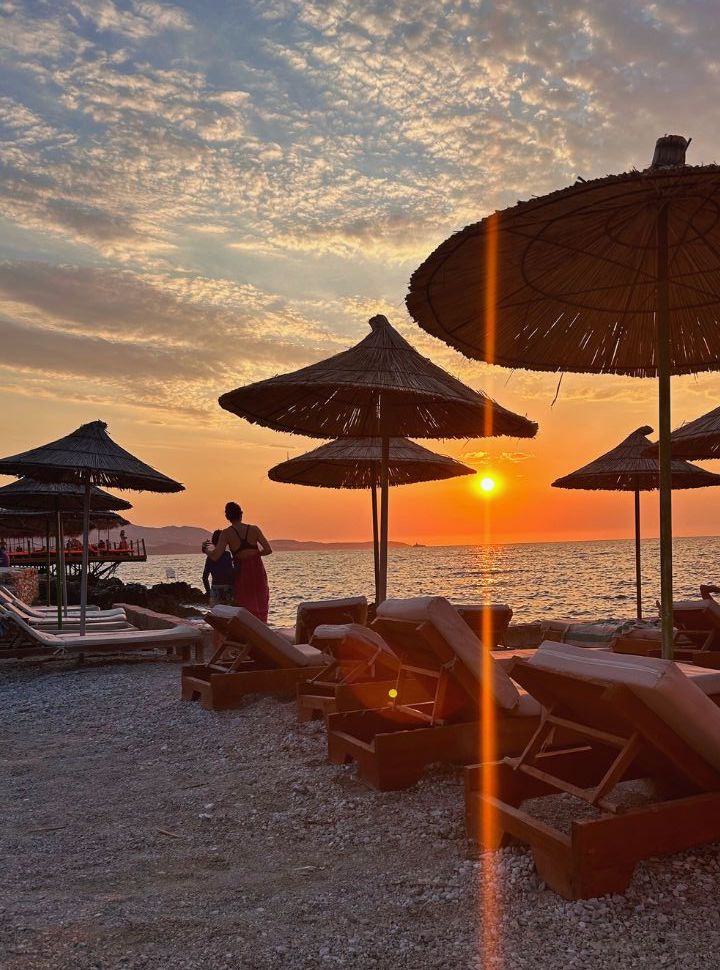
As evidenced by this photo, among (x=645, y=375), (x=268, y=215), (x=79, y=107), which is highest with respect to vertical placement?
(x=79, y=107)

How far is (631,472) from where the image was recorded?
10133 millimetres

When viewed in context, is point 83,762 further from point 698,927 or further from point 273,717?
point 698,927

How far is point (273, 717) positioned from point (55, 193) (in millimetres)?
9018

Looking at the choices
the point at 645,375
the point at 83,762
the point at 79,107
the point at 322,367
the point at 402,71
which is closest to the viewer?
the point at 83,762

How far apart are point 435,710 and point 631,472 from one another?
7.21m

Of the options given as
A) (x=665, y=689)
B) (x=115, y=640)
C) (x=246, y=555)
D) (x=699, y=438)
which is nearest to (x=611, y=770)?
(x=665, y=689)

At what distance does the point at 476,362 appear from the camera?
4832mm

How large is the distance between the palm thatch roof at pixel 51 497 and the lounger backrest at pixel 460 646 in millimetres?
8796

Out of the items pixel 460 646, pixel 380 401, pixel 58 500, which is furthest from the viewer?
pixel 58 500

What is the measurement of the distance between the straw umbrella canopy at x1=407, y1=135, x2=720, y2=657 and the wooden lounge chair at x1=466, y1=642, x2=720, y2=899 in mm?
1070

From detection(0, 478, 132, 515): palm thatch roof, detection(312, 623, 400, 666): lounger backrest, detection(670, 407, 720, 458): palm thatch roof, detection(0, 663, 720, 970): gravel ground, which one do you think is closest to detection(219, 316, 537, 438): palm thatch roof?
detection(312, 623, 400, 666): lounger backrest


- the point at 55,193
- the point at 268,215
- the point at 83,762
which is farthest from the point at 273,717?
the point at 55,193

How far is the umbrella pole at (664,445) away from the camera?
3.64 metres

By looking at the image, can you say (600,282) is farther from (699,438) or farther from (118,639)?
(118,639)
